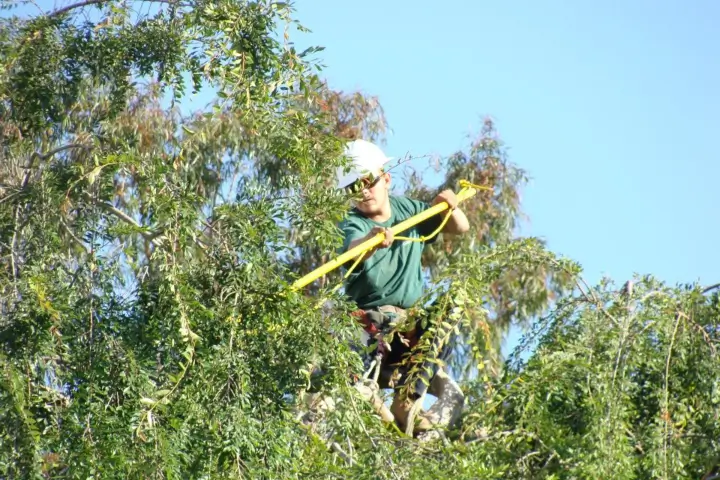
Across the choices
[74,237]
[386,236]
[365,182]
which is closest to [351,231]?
[365,182]

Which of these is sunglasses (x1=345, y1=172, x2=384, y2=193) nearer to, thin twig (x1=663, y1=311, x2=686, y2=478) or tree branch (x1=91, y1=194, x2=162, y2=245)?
tree branch (x1=91, y1=194, x2=162, y2=245)

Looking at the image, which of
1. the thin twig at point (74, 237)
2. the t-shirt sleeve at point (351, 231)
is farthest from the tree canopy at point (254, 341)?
the t-shirt sleeve at point (351, 231)

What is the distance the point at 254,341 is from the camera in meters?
4.34

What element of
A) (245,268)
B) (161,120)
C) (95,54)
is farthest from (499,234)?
(245,268)

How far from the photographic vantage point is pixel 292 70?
4.87 meters

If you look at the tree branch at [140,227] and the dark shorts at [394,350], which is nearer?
the tree branch at [140,227]

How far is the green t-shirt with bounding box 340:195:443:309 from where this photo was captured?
6074 mm

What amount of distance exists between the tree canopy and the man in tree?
0.72 meters

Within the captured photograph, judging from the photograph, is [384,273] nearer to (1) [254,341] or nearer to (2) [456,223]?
(2) [456,223]

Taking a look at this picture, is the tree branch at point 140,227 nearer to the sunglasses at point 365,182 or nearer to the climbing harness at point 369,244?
the climbing harness at point 369,244

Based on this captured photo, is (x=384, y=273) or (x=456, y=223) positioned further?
(x=456, y=223)

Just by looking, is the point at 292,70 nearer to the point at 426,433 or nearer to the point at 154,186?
the point at 154,186

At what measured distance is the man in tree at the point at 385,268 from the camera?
588cm

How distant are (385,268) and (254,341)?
187 cm
